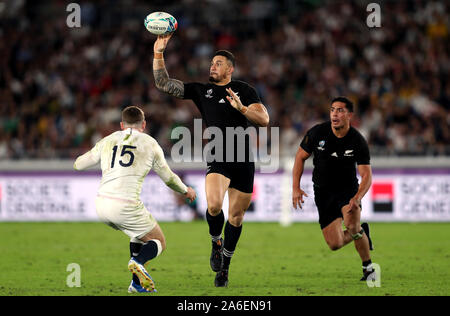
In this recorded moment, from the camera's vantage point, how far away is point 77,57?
2470 cm

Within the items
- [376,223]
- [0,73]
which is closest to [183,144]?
[376,223]

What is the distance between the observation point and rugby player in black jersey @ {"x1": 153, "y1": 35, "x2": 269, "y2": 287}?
902 centimetres

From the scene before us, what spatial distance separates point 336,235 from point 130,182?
9.39 ft

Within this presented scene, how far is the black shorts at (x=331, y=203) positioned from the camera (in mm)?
9742

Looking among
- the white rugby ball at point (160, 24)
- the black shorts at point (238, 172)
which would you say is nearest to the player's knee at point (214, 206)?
the black shorts at point (238, 172)

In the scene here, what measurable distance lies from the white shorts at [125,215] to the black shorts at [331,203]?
2.56 m

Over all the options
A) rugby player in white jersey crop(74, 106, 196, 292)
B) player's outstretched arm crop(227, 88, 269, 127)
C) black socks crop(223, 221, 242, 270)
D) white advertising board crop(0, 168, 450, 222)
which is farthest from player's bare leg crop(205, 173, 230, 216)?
white advertising board crop(0, 168, 450, 222)

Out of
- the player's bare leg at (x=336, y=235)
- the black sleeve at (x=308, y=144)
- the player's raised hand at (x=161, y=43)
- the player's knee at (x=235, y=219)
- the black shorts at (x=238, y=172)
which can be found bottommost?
the player's bare leg at (x=336, y=235)

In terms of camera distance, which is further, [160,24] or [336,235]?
[336,235]

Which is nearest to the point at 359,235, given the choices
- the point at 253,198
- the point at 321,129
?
the point at 321,129

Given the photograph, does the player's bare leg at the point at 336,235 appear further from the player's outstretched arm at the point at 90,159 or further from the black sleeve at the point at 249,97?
the player's outstretched arm at the point at 90,159

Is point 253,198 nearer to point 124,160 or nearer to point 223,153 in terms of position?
point 223,153

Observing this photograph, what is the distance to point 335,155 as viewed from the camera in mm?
9672
